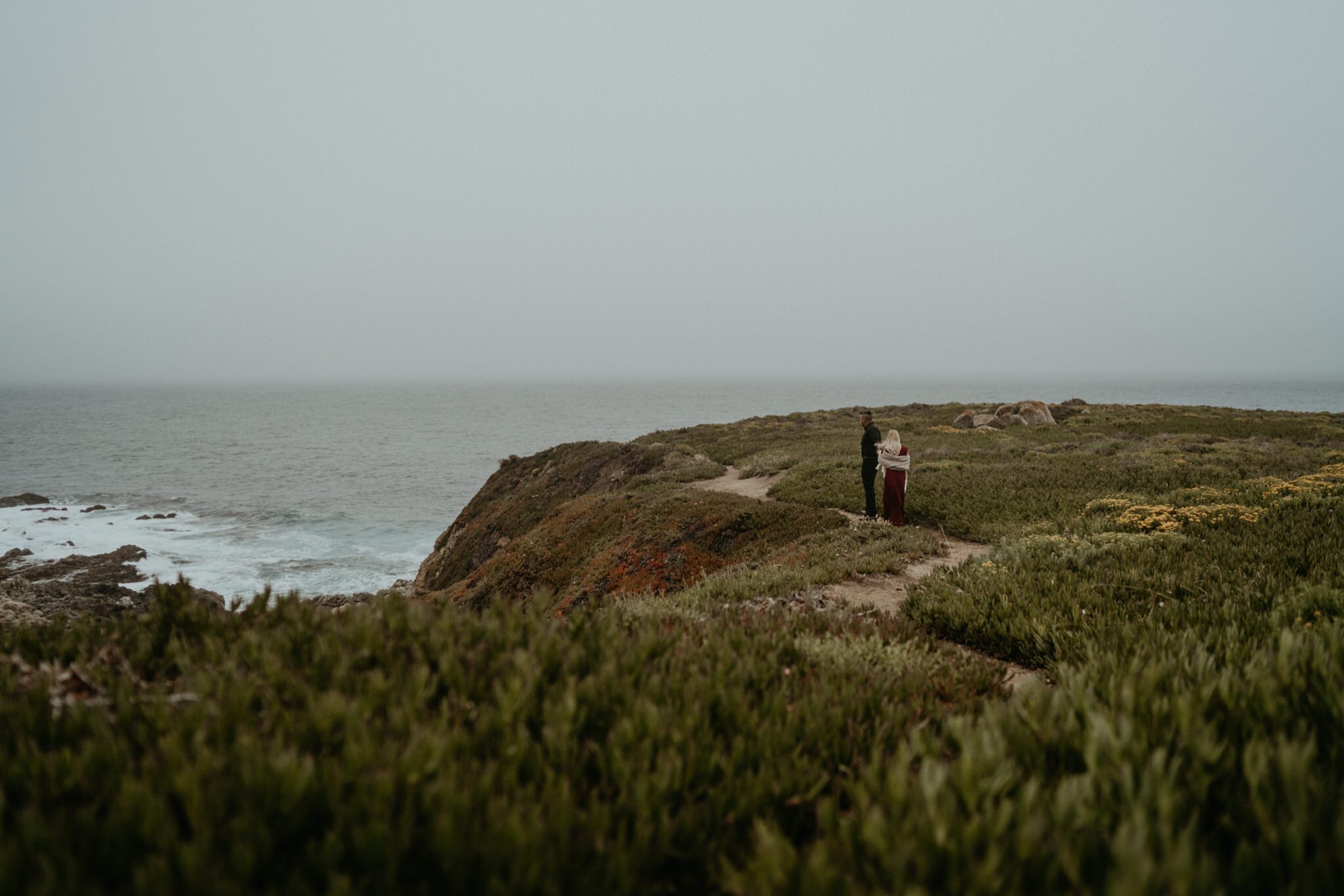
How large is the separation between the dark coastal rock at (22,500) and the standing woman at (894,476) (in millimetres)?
58738

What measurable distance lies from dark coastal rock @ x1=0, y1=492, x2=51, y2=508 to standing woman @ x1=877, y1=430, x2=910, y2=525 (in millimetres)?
58738

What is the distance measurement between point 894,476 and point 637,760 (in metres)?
12.7

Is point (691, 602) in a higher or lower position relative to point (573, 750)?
lower

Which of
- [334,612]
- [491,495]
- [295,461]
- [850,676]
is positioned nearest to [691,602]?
[850,676]

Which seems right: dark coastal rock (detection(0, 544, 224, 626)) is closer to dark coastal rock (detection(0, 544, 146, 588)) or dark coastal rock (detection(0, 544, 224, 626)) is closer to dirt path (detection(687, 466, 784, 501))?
dark coastal rock (detection(0, 544, 146, 588))

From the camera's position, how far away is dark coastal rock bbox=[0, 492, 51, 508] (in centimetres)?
4406

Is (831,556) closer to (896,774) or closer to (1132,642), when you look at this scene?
(1132,642)

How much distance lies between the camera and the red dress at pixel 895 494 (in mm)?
14188

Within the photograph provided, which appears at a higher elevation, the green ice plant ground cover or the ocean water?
the green ice plant ground cover

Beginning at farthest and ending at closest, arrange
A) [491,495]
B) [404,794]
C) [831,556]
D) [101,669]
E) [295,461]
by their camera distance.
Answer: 1. [295,461]
2. [491,495]
3. [831,556]
4. [101,669]
5. [404,794]

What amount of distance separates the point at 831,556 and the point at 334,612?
822 centimetres

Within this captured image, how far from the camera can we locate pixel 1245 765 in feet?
7.57

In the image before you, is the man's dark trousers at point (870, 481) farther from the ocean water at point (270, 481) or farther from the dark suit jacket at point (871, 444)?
the ocean water at point (270, 481)

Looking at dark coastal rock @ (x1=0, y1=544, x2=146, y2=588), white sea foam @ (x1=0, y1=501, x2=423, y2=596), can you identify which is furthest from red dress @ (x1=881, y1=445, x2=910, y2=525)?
dark coastal rock @ (x1=0, y1=544, x2=146, y2=588)
